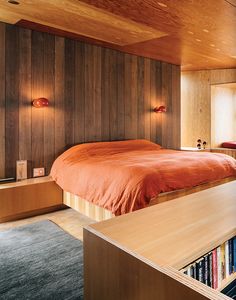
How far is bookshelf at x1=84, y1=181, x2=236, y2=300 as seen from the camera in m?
0.81

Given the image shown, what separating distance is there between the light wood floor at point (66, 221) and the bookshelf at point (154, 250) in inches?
64.7

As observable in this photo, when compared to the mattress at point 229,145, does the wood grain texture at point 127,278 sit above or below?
below

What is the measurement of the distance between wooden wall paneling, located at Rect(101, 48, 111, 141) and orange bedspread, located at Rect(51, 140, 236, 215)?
1.66 ft

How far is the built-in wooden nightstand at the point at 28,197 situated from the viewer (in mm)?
2959

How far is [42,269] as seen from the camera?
207 centimetres

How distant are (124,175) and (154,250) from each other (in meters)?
1.59

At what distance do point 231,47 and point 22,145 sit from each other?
3.21 metres

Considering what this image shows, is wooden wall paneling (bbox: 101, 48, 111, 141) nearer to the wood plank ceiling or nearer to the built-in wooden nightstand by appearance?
the wood plank ceiling

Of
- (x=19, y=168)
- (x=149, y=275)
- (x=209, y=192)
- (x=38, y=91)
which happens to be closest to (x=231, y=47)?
(x=38, y=91)

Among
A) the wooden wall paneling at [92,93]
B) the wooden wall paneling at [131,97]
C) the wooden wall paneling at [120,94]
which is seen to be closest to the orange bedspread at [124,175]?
the wooden wall paneling at [92,93]

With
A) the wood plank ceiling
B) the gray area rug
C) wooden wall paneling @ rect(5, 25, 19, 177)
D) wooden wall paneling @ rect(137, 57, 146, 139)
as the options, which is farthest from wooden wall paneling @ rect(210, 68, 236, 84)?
the gray area rug

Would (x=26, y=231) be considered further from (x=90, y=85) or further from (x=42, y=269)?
(x=90, y=85)

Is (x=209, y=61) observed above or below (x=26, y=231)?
above

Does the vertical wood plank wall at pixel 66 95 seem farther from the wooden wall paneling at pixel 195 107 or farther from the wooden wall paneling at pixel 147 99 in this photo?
the wooden wall paneling at pixel 195 107
